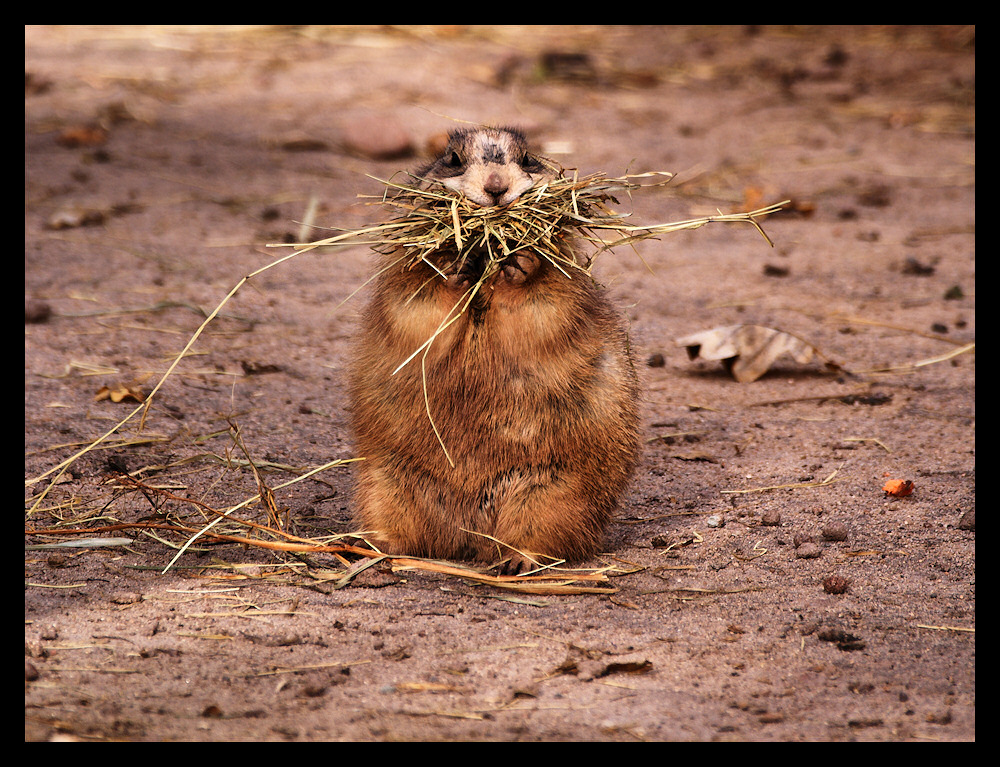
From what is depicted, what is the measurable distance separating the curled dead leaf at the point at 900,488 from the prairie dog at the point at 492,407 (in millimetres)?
1190

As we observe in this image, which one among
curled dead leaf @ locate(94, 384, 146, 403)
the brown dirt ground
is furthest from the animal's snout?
curled dead leaf @ locate(94, 384, 146, 403)

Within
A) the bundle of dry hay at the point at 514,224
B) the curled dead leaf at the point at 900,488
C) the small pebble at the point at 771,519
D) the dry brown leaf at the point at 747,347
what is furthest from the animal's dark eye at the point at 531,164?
the dry brown leaf at the point at 747,347

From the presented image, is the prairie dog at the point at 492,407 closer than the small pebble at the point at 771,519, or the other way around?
the prairie dog at the point at 492,407

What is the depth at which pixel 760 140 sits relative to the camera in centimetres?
1052

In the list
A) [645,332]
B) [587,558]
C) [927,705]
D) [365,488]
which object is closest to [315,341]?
[645,332]

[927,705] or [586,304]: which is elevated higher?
[586,304]

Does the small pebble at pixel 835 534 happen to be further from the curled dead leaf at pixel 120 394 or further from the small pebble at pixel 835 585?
the curled dead leaf at pixel 120 394

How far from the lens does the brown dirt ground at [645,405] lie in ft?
9.69

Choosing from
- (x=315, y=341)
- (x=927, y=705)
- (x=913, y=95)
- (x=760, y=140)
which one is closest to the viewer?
(x=927, y=705)

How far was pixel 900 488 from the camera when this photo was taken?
4.41 m

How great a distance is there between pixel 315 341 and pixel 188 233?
2155mm

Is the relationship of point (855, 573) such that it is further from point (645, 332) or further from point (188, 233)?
point (188, 233)

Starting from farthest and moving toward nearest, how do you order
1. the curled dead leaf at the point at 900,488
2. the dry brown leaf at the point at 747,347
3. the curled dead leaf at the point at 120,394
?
1. the dry brown leaf at the point at 747,347
2. the curled dead leaf at the point at 120,394
3. the curled dead leaf at the point at 900,488

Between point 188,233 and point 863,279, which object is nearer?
point 863,279
